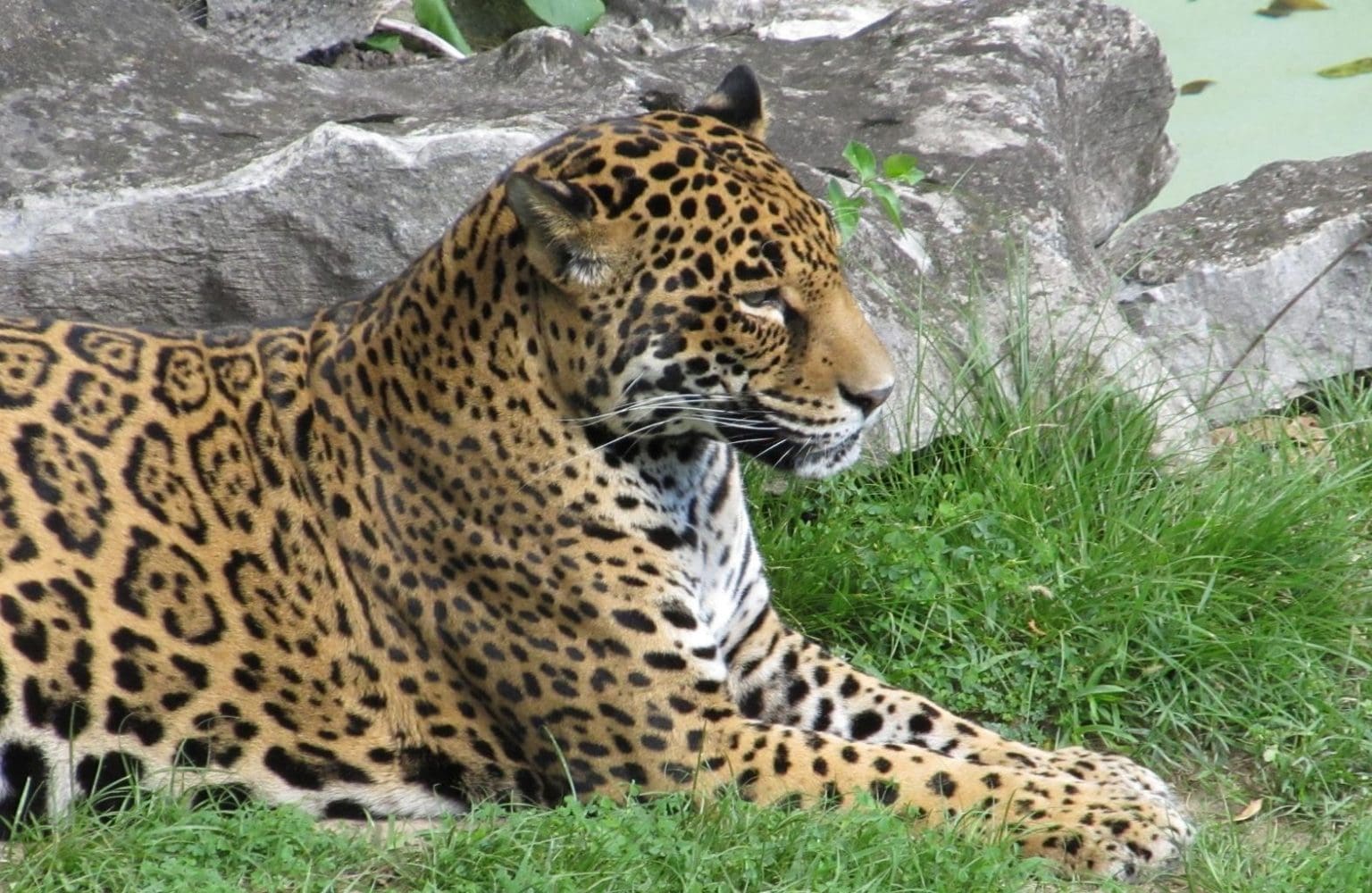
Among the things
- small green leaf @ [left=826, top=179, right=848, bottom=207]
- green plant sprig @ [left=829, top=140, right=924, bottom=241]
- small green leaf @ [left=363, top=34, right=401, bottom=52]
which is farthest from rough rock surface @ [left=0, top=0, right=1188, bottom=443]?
small green leaf @ [left=363, top=34, right=401, bottom=52]

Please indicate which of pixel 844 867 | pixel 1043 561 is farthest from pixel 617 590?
pixel 1043 561

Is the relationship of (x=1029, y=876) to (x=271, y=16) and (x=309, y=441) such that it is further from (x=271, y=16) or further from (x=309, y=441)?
(x=271, y=16)

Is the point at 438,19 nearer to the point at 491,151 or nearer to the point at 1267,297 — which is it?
the point at 491,151

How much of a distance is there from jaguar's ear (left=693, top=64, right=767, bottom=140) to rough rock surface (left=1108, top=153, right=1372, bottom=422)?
129 inches

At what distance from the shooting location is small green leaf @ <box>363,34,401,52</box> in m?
9.75

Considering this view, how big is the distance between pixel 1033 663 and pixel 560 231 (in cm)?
247

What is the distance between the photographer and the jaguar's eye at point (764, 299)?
5.22 meters

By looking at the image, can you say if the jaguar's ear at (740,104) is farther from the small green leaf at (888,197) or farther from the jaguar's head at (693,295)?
the small green leaf at (888,197)

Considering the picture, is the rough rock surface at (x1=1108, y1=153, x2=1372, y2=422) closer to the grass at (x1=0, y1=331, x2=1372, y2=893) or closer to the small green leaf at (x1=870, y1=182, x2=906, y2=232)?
the grass at (x1=0, y1=331, x2=1372, y2=893)

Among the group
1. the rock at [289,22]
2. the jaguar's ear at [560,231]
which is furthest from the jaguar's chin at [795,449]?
the rock at [289,22]

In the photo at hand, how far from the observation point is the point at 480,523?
5484 mm

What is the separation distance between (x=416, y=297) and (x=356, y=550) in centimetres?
81

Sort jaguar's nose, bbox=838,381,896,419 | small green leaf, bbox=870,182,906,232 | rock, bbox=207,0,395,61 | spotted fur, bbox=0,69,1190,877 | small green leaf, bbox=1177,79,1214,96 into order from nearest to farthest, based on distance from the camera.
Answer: spotted fur, bbox=0,69,1190,877, jaguar's nose, bbox=838,381,896,419, small green leaf, bbox=870,182,906,232, rock, bbox=207,0,395,61, small green leaf, bbox=1177,79,1214,96

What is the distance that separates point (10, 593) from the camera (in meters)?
5.26
